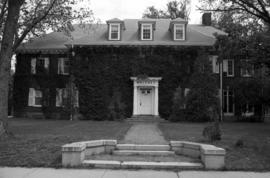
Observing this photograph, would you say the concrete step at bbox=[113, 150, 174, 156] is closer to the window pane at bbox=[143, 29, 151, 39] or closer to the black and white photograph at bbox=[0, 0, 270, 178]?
the black and white photograph at bbox=[0, 0, 270, 178]

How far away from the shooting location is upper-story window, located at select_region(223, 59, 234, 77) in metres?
24.2

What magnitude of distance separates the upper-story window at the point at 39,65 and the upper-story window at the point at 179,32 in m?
11.2

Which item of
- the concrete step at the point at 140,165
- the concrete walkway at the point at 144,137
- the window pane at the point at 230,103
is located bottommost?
the concrete step at the point at 140,165

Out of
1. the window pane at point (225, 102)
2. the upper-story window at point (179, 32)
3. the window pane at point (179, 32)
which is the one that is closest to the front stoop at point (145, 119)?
the window pane at point (225, 102)

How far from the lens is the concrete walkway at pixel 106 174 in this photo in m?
6.68

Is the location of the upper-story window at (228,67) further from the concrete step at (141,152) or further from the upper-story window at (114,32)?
the concrete step at (141,152)

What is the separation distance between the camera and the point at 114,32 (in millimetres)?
24016

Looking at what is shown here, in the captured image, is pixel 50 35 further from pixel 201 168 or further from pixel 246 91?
pixel 201 168

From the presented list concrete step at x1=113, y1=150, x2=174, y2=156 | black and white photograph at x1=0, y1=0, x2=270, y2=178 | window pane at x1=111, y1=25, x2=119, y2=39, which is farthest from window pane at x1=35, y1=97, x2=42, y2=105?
concrete step at x1=113, y1=150, x2=174, y2=156

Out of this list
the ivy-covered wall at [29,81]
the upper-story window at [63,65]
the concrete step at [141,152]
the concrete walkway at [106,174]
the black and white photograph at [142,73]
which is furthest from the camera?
the upper-story window at [63,65]

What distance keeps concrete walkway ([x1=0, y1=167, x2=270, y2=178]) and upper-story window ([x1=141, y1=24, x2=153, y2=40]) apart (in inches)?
706

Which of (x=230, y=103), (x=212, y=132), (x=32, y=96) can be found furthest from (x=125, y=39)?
(x=212, y=132)

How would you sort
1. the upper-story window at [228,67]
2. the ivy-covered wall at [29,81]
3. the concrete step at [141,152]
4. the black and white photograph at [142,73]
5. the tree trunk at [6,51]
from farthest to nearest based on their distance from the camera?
the ivy-covered wall at [29,81] → the upper-story window at [228,67] → the black and white photograph at [142,73] → the tree trunk at [6,51] → the concrete step at [141,152]

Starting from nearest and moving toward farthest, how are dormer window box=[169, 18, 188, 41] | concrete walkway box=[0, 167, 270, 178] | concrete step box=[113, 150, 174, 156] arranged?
concrete walkway box=[0, 167, 270, 178] → concrete step box=[113, 150, 174, 156] → dormer window box=[169, 18, 188, 41]
